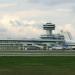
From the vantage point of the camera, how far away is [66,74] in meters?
26.7

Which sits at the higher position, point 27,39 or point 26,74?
point 27,39

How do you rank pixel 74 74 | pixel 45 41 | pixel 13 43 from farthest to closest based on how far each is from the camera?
pixel 45 41 < pixel 13 43 < pixel 74 74

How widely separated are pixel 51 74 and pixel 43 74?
70 centimetres

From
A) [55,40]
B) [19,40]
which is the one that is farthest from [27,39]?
[55,40]

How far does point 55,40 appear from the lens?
598ft

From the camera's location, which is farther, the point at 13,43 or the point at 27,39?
the point at 27,39

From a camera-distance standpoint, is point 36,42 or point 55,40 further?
point 55,40

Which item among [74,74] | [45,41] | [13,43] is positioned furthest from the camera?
[45,41]

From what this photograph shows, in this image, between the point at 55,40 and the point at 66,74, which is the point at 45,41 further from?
the point at 66,74

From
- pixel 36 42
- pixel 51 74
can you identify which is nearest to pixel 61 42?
pixel 36 42

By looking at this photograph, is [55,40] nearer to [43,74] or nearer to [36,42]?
[36,42]

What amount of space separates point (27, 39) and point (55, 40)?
17719 mm

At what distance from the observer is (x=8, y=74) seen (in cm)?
2673

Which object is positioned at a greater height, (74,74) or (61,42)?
(61,42)
